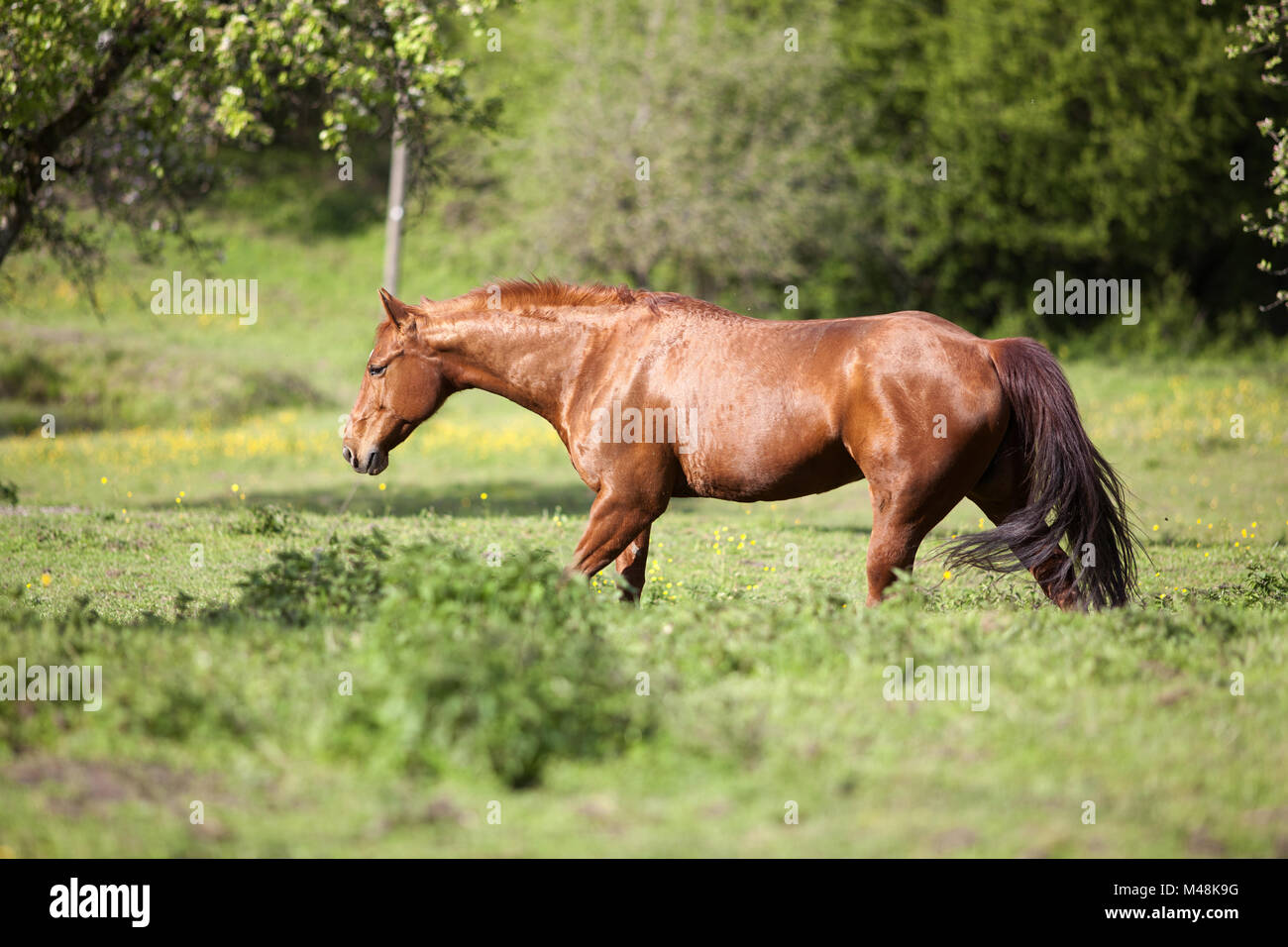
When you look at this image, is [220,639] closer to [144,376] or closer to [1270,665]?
[1270,665]

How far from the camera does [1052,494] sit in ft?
23.4

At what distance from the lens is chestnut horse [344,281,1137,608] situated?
22.9 ft

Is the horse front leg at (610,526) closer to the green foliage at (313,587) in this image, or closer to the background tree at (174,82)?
the green foliage at (313,587)

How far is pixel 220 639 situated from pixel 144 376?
1896 cm

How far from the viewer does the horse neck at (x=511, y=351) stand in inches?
305

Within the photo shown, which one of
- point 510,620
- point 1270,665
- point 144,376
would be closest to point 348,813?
point 510,620

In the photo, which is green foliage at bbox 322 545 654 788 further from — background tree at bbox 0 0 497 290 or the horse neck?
background tree at bbox 0 0 497 290

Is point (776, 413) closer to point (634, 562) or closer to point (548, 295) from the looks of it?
point (634, 562)

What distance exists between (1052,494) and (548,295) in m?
3.45

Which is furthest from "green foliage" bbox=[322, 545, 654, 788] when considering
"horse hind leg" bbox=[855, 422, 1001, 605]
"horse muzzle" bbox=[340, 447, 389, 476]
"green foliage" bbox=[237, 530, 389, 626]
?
"horse muzzle" bbox=[340, 447, 389, 476]

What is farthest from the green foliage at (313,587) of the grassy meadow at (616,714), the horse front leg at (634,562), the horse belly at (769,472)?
the horse belly at (769,472)

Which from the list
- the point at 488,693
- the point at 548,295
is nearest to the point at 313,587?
the point at 488,693

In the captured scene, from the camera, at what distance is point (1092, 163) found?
90.4ft

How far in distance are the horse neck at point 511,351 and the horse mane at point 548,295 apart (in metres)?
0.09
